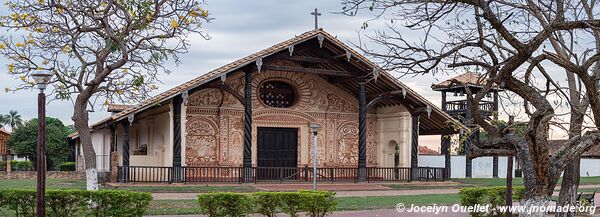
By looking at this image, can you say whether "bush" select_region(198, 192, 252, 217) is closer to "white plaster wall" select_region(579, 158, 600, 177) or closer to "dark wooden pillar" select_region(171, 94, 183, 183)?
"dark wooden pillar" select_region(171, 94, 183, 183)

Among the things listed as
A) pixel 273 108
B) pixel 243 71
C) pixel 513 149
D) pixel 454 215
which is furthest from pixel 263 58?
pixel 513 149

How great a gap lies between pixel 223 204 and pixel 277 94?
1640cm

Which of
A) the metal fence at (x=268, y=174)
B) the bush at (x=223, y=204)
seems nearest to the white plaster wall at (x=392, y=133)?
the metal fence at (x=268, y=174)

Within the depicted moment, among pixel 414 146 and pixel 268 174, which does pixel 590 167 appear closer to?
pixel 414 146

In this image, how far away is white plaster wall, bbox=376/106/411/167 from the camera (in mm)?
28672

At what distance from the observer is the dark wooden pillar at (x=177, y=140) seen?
24.0 m

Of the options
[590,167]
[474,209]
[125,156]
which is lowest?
[590,167]

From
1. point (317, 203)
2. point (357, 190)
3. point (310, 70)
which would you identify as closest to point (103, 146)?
point (310, 70)

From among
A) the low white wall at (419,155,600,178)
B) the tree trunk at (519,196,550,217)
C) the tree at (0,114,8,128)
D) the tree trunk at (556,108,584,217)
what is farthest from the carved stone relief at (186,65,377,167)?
the tree at (0,114,8,128)

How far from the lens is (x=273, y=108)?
1093 inches

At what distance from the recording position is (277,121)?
27.9 m

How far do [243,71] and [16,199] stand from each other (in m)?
14.3

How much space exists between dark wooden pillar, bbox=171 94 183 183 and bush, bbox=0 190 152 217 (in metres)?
11.9

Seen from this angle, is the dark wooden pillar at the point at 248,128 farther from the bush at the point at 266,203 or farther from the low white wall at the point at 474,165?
the low white wall at the point at 474,165
